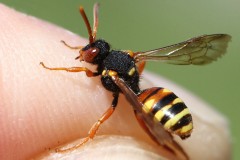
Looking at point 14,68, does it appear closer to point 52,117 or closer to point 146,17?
point 52,117

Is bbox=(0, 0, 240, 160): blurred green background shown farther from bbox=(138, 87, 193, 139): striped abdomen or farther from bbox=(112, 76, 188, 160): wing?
bbox=(138, 87, 193, 139): striped abdomen

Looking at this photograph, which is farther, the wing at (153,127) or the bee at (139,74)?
the bee at (139,74)

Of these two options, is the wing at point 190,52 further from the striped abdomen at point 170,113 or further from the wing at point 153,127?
the striped abdomen at point 170,113

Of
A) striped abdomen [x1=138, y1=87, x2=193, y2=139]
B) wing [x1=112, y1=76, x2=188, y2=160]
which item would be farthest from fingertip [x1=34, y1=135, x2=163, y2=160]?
striped abdomen [x1=138, y1=87, x2=193, y2=139]

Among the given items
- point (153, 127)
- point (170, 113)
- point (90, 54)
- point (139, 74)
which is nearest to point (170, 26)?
point (139, 74)

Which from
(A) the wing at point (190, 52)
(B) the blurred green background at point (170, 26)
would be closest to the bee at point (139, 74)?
(A) the wing at point (190, 52)

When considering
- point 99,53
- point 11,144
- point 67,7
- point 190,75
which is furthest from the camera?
point 67,7

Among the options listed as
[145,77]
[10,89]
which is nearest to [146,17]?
[145,77]
